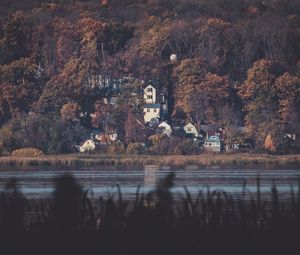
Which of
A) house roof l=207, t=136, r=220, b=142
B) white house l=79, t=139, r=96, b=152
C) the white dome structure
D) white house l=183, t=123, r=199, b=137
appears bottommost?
white house l=79, t=139, r=96, b=152

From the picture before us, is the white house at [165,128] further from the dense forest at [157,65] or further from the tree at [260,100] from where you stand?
the tree at [260,100]

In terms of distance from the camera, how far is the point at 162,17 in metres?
138

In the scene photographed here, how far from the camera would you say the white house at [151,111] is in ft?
343

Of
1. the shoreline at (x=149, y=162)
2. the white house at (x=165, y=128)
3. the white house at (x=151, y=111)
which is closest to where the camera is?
the shoreline at (x=149, y=162)

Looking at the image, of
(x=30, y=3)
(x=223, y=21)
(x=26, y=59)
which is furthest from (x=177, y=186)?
(x=30, y=3)

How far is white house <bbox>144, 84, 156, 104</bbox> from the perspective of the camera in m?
108

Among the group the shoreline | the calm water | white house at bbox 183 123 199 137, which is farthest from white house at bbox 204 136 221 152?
the calm water

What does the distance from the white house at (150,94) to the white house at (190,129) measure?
7347 millimetres

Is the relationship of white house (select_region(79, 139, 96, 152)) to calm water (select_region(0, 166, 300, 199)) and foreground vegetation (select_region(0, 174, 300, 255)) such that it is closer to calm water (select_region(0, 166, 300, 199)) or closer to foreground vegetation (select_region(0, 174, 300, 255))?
calm water (select_region(0, 166, 300, 199))

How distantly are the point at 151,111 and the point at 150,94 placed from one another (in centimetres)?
363

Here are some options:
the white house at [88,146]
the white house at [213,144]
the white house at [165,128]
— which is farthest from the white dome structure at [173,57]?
the white house at [88,146]

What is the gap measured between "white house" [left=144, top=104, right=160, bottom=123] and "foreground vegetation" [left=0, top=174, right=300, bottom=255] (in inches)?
3538

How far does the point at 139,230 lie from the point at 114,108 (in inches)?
3516

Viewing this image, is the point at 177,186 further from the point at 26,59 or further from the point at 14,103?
the point at 26,59
